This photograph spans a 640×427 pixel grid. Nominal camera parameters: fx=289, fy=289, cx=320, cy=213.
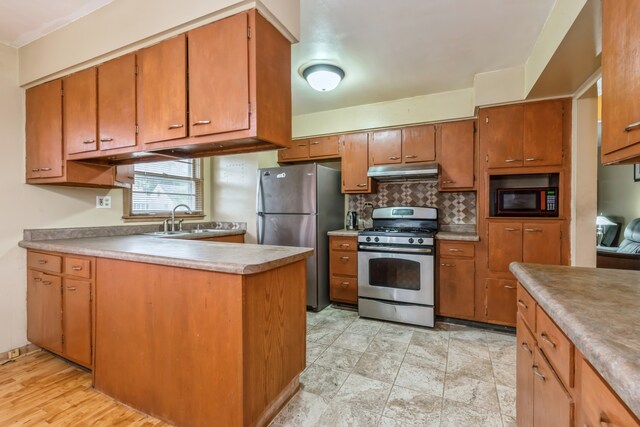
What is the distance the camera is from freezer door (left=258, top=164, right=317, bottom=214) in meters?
3.37

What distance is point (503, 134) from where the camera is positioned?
2.83 m

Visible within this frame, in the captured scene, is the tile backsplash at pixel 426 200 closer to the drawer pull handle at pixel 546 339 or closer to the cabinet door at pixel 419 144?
the cabinet door at pixel 419 144

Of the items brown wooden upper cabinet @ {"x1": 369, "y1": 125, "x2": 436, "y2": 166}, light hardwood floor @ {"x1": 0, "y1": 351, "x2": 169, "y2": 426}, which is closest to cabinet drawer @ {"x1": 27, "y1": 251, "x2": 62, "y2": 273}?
light hardwood floor @ {"x1": 0, "y1": 351, "x2": 169, "y2": 426}

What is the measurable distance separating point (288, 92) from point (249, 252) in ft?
3.29

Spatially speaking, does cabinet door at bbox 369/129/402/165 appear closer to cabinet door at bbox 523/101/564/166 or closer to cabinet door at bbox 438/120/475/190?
cabinet door at bbox 438/120/475/190

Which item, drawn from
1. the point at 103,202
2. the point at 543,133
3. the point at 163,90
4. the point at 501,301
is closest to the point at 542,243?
the point at 501,301

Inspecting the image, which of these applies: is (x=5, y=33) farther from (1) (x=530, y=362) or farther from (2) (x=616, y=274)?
(2) (x=616, y=274)

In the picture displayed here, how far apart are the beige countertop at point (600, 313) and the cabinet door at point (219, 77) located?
1512 mm

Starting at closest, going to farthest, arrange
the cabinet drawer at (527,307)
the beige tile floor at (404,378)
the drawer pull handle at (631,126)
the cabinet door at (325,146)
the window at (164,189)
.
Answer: the drawer pull handle at (631,126)
the cabinet drawer at (527,307)
the beige tile floor at (404,378)
the window at (164,189)
the cabinet door at (325,146)

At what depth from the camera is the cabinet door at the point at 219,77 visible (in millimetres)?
1551

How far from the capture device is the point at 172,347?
1534 mm

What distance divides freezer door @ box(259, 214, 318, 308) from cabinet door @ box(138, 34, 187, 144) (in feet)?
6.06

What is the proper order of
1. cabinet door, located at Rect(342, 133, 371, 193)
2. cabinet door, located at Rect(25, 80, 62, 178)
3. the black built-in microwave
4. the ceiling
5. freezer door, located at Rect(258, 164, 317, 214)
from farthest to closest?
cabinet door, located at Rect(342, 133, 371, 193), freezer door, located at Rect(258, 164, 317, 214), the black built-in microwave, cabinet door, located at Rect(25, 80, 62, 178), the ceiling

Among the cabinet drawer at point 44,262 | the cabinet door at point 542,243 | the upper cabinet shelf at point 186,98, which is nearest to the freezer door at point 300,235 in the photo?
the upper cabinet shelf at point 186,98
